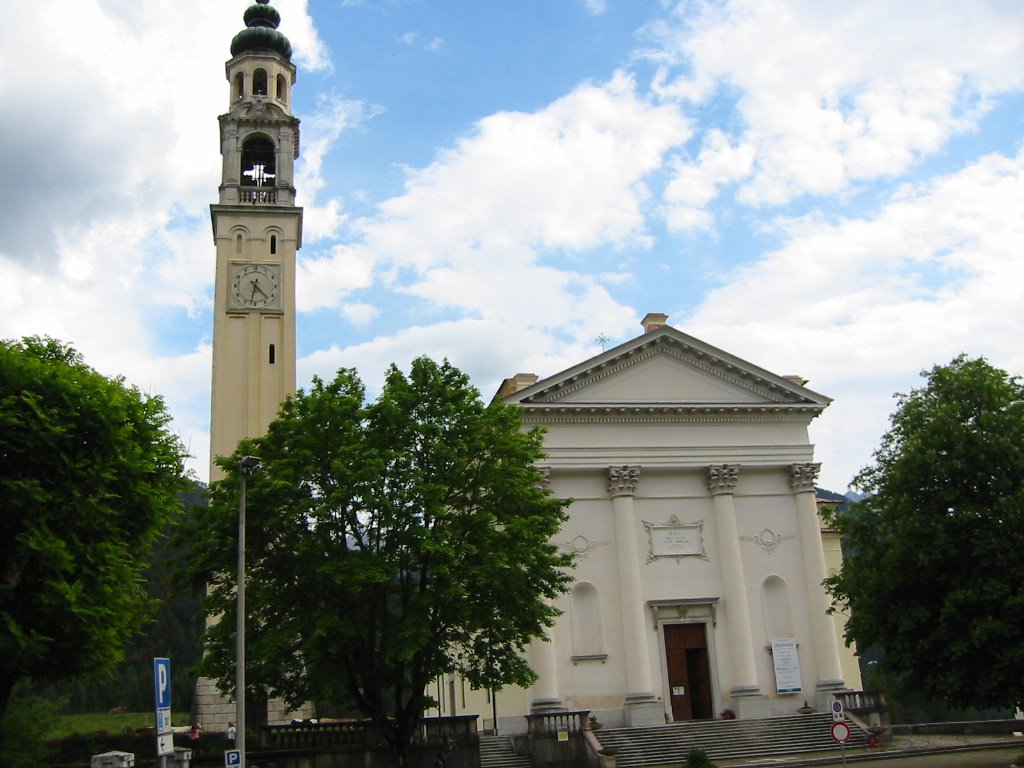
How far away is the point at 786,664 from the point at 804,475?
724cm

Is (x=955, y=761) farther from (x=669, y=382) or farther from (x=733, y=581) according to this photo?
(x=669, y=382)

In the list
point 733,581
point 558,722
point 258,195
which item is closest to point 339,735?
point 558,722

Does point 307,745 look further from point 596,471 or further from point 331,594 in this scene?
point 596,471

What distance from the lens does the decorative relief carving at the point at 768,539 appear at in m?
37.1

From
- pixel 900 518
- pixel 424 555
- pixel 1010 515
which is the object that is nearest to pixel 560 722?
pixel 424 555

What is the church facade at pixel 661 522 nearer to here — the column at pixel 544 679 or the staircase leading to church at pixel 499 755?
the column at pixel 544 679

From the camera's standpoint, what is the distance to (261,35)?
44.7 metres

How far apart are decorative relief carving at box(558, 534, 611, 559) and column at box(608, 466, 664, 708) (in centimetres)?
85

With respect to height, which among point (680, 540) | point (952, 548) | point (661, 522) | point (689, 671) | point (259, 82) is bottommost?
point (689, 671)

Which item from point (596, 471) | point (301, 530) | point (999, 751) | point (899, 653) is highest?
point (596, 471)

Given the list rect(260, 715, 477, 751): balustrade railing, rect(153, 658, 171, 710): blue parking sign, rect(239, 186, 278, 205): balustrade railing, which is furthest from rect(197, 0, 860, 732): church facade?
rect(153, 658, 171, 710): blue parking sign

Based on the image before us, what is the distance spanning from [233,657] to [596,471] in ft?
52.8

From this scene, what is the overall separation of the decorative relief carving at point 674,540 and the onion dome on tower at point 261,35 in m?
27.8

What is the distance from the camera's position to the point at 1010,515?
885 inches
